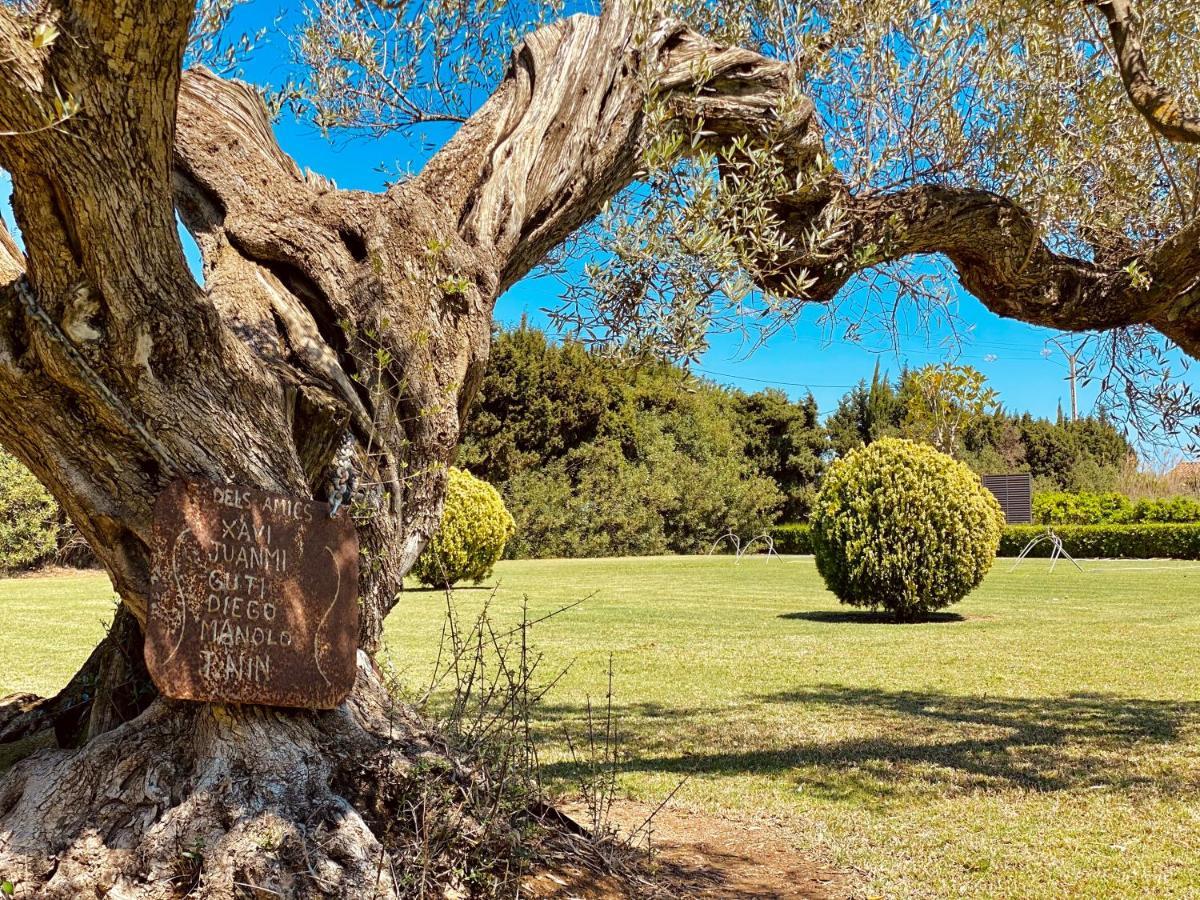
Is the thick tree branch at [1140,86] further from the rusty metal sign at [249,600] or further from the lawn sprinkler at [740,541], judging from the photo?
the lawn sprinkler at [740,541]

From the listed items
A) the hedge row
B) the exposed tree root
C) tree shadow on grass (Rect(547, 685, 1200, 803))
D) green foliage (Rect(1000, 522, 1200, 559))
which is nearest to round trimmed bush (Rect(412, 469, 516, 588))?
tree shadow on grass (Rect(547, 685, 1200, 803))

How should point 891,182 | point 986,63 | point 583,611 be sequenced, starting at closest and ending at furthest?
point 986,63
point 891,182
point 583,611

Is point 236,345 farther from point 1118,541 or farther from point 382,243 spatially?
point 1118,541

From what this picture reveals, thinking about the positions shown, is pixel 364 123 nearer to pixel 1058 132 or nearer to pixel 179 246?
pixel 179 246

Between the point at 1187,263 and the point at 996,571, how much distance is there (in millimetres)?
20555

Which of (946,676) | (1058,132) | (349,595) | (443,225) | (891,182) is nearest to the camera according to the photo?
(349,595)

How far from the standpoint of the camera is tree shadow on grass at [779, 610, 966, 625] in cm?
1467

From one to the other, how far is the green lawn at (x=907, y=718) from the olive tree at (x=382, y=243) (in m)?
2.35

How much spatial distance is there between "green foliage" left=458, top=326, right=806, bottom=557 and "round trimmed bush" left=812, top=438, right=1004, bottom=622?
14703 mm

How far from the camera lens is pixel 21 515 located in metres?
22.2

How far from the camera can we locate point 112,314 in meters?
2.91

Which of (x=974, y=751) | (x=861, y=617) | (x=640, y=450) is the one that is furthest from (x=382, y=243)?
(x=640, y=450)

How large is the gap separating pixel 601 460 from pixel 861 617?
1621cm

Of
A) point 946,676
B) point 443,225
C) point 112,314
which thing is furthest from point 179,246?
point 946,676
